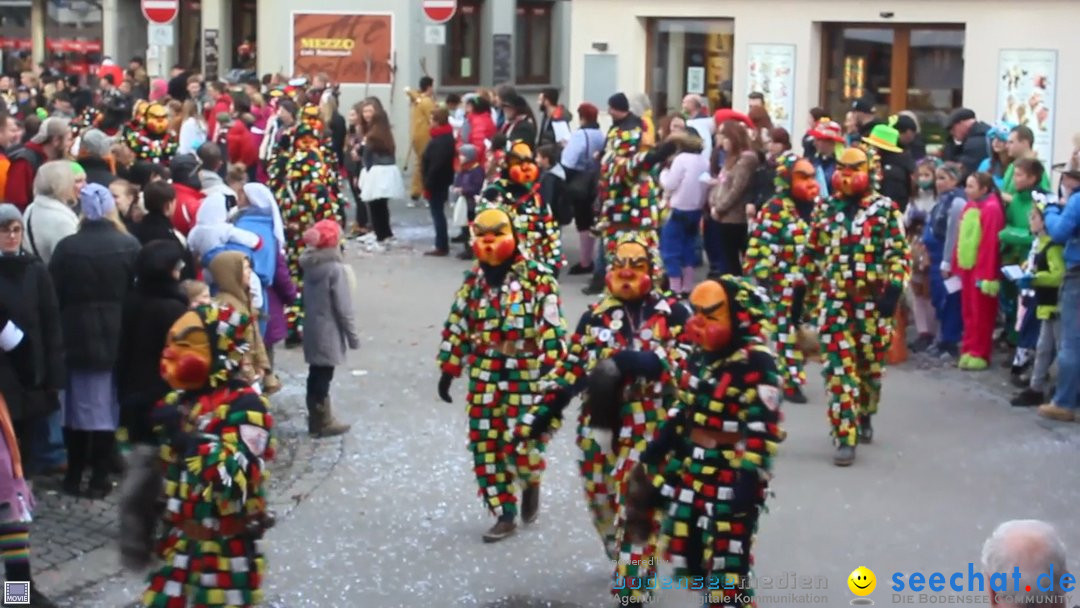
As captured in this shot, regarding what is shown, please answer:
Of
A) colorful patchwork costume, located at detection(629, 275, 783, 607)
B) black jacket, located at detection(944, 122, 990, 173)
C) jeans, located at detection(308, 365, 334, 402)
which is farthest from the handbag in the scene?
colorful patchwork costume, located at detection(629, 275, 783, 607)

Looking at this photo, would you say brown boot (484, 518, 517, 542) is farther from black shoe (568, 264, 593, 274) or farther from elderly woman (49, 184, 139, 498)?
black shoe (568, 264, 593, 274)

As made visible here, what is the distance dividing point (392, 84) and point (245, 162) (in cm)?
900

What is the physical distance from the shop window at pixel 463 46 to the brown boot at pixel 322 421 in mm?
17814

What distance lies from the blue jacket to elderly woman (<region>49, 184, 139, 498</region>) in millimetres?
6504

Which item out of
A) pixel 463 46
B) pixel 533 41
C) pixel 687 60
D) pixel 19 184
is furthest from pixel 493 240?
pixel 533 41

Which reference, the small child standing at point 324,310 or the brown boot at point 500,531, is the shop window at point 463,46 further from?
the brown boot at point 500,531

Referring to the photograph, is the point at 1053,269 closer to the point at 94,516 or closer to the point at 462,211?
the point at 94,516

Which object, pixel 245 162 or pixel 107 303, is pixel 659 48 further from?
pixel 107 303

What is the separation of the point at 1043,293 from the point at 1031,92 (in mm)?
7140

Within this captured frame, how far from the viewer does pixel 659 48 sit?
Answer: 74.4 feet

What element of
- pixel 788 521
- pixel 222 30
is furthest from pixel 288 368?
pixel 222 30

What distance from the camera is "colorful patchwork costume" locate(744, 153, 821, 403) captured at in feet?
41.4

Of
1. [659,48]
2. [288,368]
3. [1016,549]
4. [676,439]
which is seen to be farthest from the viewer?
[659,48]

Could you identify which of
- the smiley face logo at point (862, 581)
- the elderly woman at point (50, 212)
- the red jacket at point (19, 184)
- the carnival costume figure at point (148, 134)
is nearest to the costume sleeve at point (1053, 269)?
the smiley face logo at point (862, 581)
